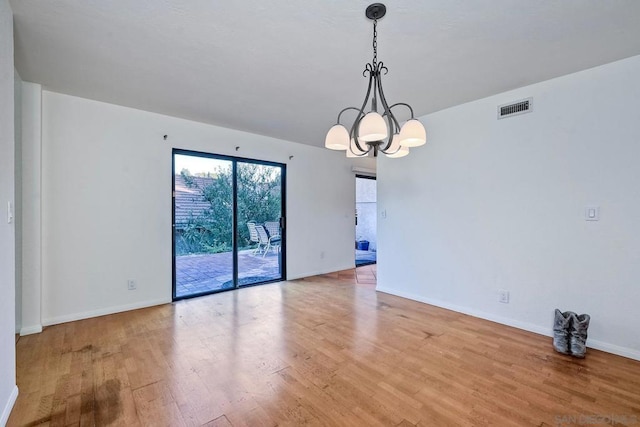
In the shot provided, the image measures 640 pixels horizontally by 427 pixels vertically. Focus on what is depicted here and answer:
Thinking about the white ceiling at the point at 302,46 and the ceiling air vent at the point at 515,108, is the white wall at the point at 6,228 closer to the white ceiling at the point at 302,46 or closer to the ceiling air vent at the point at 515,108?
the white ceiling at the point at 302,46

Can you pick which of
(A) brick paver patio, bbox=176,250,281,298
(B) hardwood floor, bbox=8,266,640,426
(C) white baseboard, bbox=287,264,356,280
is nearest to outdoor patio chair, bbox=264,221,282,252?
(A) brick paver patio, bbox=176,250,281,298

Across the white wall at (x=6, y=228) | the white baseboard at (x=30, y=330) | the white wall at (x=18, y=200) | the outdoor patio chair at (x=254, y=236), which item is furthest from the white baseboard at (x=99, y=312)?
the white wall at (x=6, y=228)

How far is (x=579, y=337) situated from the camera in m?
2.34

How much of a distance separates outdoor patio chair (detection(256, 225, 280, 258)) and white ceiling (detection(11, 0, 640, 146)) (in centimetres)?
213

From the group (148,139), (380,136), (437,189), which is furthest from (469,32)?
(148,139)

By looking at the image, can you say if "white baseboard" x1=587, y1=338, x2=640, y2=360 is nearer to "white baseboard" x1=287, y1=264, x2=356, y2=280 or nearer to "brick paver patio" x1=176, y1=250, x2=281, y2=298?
"white baseboard" x1=287, y1=264, x2=356, y2=280

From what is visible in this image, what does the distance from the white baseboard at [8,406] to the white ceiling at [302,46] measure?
239 centimetres

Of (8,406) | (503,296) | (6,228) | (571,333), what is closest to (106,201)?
(6,228)

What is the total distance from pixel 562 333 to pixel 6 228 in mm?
4091

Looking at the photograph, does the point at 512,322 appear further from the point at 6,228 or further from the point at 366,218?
the point at 366,218

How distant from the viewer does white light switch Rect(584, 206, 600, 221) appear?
247cm

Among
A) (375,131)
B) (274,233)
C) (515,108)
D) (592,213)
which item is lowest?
(274,233)

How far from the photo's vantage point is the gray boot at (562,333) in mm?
2387

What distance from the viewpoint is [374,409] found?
1726 millimetres
